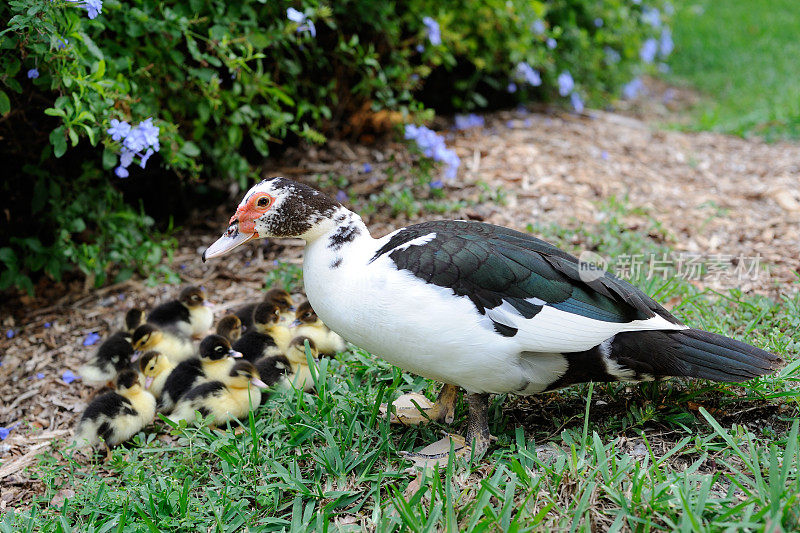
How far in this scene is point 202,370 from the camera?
344cm

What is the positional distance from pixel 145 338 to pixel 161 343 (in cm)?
10

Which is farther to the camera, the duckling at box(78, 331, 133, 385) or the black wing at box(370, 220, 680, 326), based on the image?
the duckling at box(78, 331, 133, 385)

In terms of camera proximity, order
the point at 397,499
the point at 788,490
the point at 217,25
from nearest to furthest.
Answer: the point at 788,490 → the point at 397,499 → the point at 217,25

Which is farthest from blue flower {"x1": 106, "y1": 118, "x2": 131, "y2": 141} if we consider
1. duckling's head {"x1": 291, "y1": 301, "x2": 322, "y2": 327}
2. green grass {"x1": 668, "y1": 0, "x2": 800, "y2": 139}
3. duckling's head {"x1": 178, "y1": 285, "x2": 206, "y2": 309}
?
green grass {"x1": 668, "y1": 0, "x2": 800, "y2": 139}

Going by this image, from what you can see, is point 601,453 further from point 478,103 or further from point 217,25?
point 478,103

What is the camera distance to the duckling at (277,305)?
381 centimetres

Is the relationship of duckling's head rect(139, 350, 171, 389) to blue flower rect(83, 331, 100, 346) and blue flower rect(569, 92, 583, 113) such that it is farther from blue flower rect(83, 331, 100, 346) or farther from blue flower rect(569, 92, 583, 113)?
blue flower rect(569, 92, 583, 113)

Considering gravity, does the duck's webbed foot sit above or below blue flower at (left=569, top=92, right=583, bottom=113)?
below

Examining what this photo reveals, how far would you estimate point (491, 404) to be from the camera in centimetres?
307

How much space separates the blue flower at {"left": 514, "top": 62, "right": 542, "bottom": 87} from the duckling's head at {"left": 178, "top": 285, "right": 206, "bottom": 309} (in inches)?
132

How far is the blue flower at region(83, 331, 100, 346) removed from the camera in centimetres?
402

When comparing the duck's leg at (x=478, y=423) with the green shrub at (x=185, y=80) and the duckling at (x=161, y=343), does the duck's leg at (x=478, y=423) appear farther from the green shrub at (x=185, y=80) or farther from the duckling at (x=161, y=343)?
the green shrub at (x=185, y=80)

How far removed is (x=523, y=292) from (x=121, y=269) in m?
2.98

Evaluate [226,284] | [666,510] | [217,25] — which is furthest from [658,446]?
[217,25]
